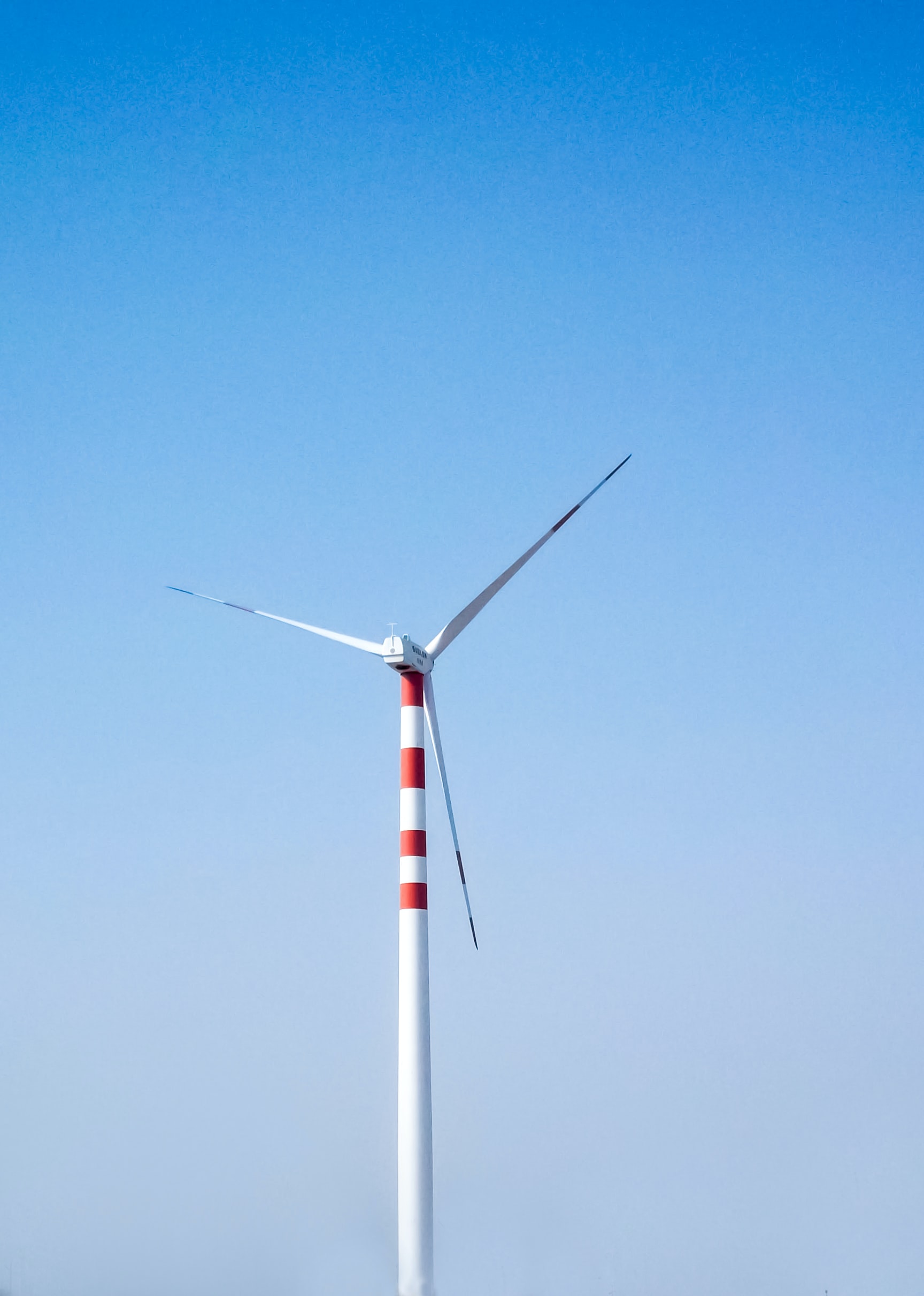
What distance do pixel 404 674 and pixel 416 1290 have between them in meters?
18.2

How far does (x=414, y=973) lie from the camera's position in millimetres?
43656

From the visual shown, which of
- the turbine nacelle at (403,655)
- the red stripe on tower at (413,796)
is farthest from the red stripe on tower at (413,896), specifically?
the turbine nacelle at (403,655)

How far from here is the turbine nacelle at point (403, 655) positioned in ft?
151

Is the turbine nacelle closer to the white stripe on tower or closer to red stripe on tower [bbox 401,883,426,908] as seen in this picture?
the white stripe on tower

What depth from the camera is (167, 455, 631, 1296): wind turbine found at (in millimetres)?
42312

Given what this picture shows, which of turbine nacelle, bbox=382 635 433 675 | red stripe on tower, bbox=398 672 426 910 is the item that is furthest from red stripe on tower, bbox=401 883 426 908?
turbine nacelle, bbox=382 635 433 675

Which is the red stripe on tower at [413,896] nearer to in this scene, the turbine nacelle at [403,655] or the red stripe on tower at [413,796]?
the red stripe on tower at [413,796]

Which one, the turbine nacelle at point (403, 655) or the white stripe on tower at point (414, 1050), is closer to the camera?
the white stripe on tower at point (414, 1050)

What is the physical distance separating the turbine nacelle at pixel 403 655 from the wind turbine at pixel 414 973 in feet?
0.08

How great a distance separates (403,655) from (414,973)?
32.0 feet

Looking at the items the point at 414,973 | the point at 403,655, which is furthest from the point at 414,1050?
the point at 403,655

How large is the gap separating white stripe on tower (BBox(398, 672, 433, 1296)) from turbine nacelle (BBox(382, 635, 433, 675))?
7.69 ft

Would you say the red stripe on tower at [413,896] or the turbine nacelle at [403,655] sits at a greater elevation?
the turbine nacelle at [403,655]

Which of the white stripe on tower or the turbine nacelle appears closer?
the white stripe on tower
